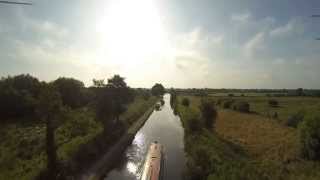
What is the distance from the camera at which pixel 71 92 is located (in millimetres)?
80750

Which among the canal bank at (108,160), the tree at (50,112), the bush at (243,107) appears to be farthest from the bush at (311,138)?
the bush at (243,107)

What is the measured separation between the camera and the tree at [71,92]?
3104 inches

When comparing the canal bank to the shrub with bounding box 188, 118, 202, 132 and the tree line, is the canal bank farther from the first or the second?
the shrub with bounding box 188, 118, 202, 132

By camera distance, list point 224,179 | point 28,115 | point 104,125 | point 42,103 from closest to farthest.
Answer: point 224,179, point 42,103, point 104,125, point 28,115

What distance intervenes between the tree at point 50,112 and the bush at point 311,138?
2515 centimetres

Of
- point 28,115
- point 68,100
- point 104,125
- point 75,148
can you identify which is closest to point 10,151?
point 75,148

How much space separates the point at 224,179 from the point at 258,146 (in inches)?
703

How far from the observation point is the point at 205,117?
48.0m

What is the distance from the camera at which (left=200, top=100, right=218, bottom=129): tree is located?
153 ft

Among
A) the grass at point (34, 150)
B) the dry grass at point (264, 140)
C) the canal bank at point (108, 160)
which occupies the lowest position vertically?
the canal bank at point (108, 160)

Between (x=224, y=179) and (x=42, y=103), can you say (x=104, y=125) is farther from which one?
(x=224, y=179)

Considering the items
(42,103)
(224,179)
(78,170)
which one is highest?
(42,103)

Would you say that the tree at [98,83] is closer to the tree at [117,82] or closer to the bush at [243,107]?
the tree at [117,82]

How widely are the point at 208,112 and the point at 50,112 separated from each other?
2928 cm
